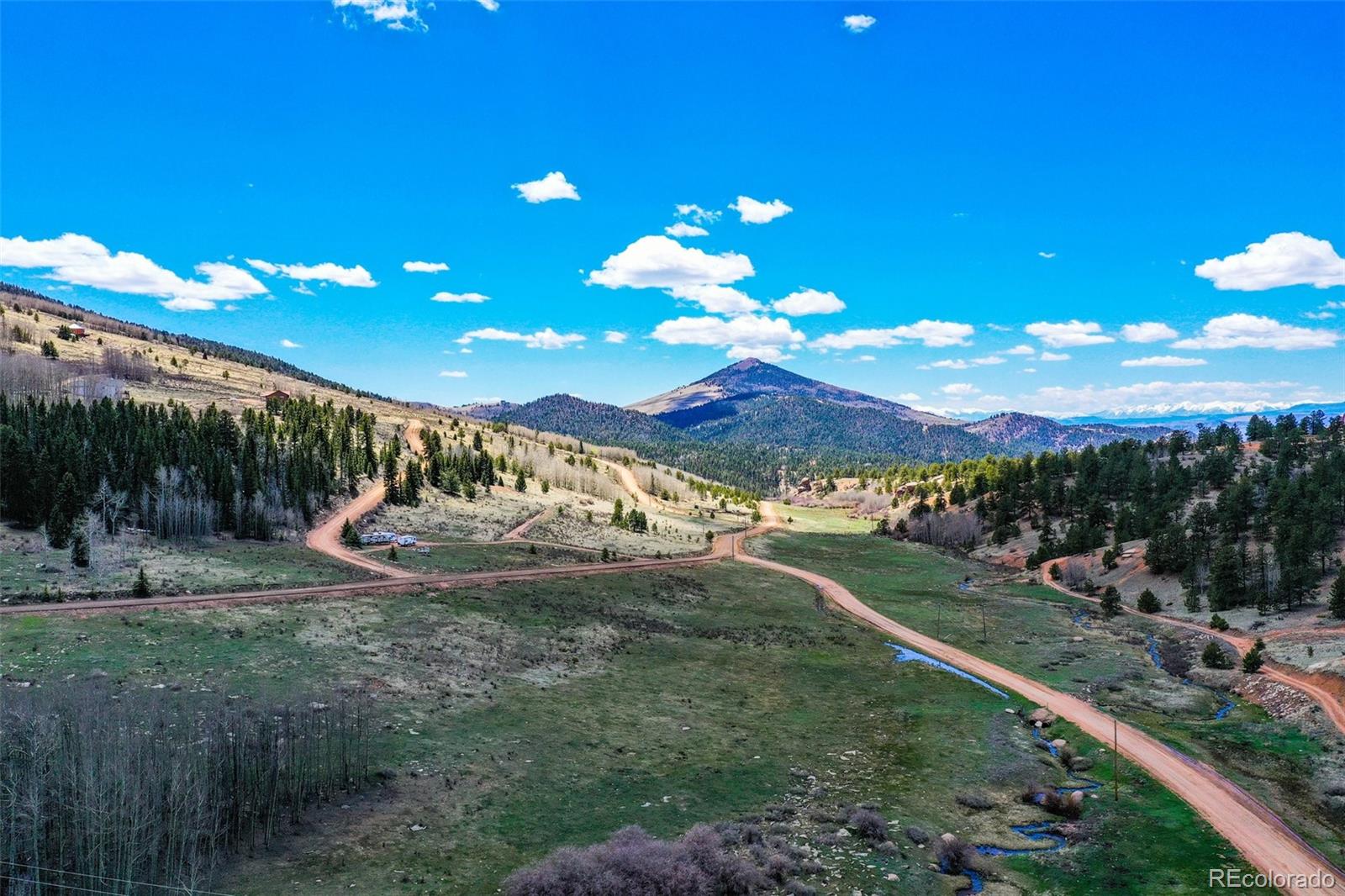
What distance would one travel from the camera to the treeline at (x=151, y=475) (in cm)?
7125

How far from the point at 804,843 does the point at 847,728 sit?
17.7m

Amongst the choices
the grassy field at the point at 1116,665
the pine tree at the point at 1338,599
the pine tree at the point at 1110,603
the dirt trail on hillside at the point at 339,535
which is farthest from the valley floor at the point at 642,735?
the pine tree at the point at 1338,599

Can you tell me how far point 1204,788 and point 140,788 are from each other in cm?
5028

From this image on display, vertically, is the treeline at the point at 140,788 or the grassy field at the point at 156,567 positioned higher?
the grassy field at the point at 156,567

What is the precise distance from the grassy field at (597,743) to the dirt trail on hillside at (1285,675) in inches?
826

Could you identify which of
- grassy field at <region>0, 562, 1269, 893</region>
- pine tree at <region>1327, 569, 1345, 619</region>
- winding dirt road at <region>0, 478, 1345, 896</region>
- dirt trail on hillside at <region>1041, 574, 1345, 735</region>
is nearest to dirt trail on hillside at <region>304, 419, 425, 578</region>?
winding dirt road at <region>0, 478, 1345, 896</region>

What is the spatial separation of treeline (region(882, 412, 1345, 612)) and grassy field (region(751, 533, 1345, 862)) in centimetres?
1453

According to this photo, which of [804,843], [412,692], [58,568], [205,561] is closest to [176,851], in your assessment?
[412,692]

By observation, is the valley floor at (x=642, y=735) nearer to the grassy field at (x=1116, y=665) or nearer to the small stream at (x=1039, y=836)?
the grassy field at (x=1116, y=665)

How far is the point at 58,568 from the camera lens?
59.3m

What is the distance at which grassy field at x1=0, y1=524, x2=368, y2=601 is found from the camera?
55406 mm

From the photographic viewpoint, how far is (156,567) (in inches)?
2527

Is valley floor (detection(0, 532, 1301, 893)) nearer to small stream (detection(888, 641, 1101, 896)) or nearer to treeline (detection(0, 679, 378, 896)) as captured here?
small stream (detection(888, 641, 1101, 896))

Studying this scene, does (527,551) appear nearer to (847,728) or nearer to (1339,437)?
(847,728)
